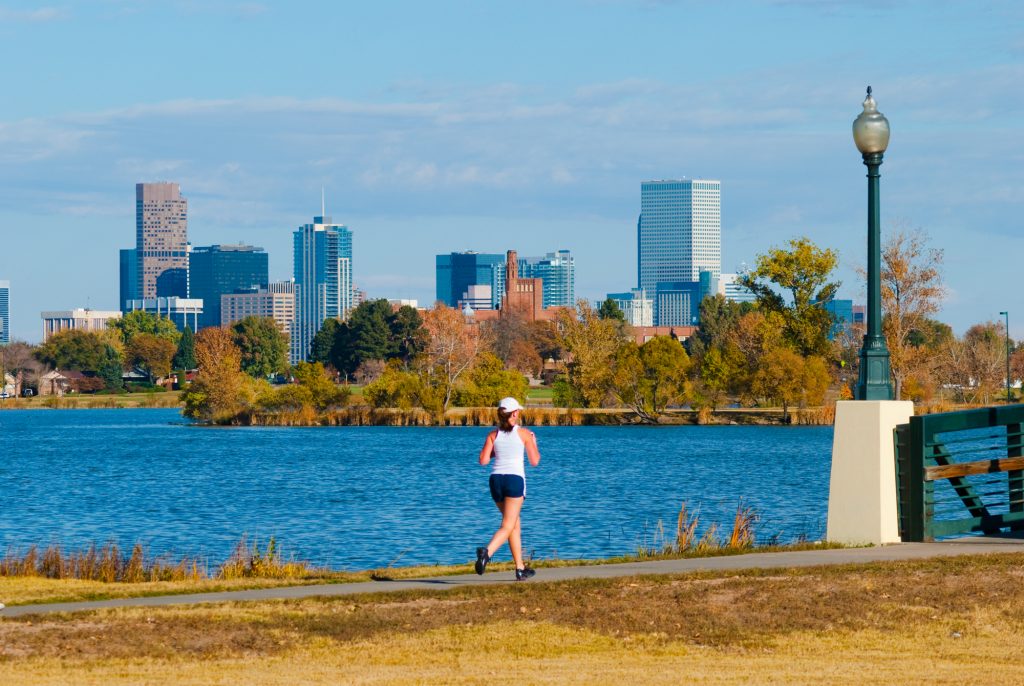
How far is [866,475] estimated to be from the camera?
2017cm

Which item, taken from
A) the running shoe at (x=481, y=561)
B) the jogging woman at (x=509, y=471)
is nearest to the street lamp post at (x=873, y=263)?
the jogging woman at (x=509, y=471)

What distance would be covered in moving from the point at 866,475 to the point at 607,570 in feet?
13.6

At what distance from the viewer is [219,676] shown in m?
12.7

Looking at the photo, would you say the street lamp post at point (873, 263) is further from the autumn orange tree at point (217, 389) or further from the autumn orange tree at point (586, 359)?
the autumn orange tree at point (217, 389)

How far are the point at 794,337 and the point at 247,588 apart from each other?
9498cm

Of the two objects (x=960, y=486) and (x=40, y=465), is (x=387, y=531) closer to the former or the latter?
(x=960, y=486)

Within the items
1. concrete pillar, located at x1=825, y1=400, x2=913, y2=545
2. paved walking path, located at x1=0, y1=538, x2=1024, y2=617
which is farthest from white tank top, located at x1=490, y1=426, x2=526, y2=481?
concrete pillar, located at x1=825, y1=400, x2=913, y2=545

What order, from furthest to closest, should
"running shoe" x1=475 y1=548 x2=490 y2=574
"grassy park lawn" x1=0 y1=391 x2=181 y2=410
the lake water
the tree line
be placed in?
1. "grassy park lawn" x1=0 y1=391 x2=181 y2=410
2. the tree line
3. the lake water
4. "running shoe" x1=475 y1=548 x2=490 y2=574

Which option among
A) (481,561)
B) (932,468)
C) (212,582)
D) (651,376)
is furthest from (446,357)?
(481,561)

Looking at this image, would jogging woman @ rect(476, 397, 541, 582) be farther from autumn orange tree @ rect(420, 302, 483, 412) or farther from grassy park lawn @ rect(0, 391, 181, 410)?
grassy park lawn @ rect(0, 391, 181, 410)

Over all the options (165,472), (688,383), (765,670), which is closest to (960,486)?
(765,670)

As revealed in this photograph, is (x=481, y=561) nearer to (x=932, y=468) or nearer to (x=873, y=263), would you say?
(x=932, y=468)

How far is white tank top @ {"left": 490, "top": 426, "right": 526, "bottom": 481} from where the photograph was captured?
1712cm

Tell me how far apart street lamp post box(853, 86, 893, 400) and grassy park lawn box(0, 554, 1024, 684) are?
4.34 metres
